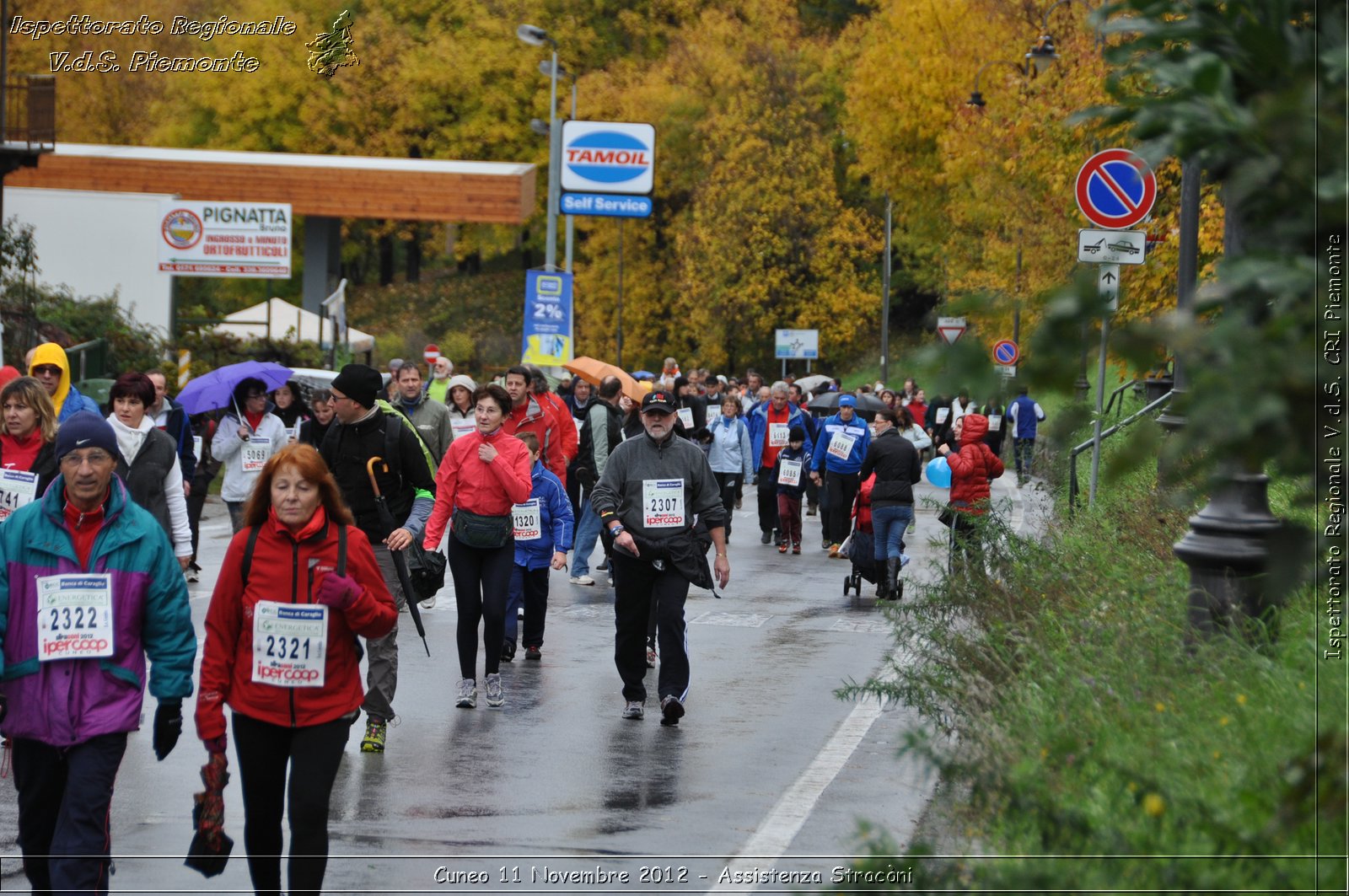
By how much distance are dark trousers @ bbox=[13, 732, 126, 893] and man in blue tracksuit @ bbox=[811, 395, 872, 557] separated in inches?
567

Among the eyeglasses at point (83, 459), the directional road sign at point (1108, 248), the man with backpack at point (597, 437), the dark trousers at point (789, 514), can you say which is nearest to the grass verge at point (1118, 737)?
the eyeglasses at point (83, 459)

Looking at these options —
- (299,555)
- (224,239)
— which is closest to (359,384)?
(299,555)

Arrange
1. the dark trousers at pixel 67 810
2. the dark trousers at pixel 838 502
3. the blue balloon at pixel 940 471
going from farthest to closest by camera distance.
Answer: the dark trousers at pixel 838 502, the blue balloon at pixel 940 471, the dark trousers at pixel 67 810

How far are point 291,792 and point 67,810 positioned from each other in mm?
674

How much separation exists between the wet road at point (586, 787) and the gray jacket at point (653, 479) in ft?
3.75

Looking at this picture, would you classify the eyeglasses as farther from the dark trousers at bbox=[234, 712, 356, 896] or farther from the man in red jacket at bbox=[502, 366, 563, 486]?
the man in red jacket at bbox=[502, 366, 563, 486]

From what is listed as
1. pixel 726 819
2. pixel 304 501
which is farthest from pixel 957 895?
pixel 726 819

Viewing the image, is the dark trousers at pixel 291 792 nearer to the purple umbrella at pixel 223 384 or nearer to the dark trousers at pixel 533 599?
the dark trousers at pixel 533 599

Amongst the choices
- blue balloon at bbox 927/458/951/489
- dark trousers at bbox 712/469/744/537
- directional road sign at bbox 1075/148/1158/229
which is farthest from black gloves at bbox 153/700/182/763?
dark trousers at bbox 712/469/744/537

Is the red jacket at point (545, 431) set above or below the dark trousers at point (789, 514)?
above

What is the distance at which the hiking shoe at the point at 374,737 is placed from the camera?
8844mm

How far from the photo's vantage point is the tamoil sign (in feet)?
134

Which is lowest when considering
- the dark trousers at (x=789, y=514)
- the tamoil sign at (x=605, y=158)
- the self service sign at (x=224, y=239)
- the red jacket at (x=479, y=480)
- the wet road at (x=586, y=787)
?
the wet road at (x=586, y=787)

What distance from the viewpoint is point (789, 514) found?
20688 millimetres
